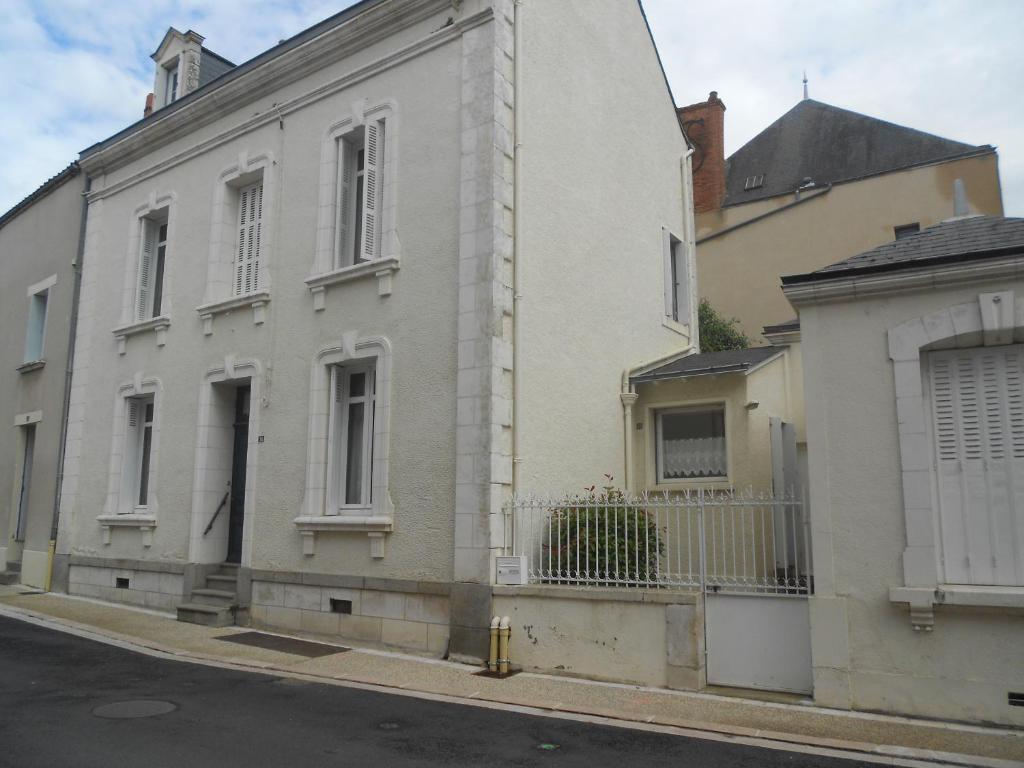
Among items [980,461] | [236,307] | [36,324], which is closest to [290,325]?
[236,307]

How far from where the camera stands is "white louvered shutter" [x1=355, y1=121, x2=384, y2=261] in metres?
10.5

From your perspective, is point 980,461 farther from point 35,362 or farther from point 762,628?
point 35,362

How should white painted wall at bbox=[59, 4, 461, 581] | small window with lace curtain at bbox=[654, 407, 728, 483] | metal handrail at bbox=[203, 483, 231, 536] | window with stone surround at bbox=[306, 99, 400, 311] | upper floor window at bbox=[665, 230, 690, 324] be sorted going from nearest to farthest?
1. white painted wall at bbox=[59, 4, 461, 581]
2. window with stone surround at bbox=[306, 99, 400, 311]
3. small window with lace curtain at bbox=[654, 407, 728, 483]
4. metal handrail at bbox=[203, 483, 231, 536]
5. upper floor window at bbox=[665, 230, 690, 324]

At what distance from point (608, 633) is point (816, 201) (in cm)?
1574

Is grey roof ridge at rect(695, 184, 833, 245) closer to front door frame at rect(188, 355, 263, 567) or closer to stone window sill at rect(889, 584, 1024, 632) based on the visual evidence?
front door frame at rect(188, 355, 263, 567)

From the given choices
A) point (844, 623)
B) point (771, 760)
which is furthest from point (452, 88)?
point (771, 760)

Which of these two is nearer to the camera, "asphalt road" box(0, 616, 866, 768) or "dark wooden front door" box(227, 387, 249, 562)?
"asphalt road" box(0, 616, 866, 768)

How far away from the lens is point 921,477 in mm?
6812

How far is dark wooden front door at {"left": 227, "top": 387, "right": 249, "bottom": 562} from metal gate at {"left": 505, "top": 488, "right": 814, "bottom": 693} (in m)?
5.43

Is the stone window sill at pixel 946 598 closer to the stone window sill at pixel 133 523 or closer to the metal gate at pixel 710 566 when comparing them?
the metal gate at pixel 710 566

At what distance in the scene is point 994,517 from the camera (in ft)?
22.0

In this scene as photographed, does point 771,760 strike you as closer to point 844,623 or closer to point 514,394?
point 844,623

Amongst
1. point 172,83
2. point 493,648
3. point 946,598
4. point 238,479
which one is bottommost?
point 493,648

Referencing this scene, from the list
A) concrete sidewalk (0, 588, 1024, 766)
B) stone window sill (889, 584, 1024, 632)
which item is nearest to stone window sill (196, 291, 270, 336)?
concrete sidewalk (0, 588, 1024, 766)
